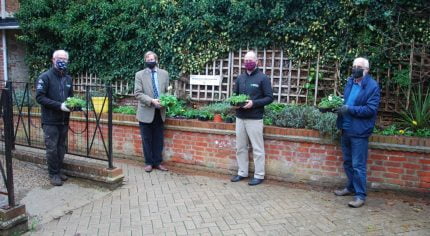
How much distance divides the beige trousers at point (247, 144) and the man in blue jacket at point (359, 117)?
1186 millimetres

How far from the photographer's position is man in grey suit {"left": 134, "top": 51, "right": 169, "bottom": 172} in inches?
224

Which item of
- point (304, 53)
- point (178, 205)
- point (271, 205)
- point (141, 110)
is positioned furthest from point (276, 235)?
point (304, 53)

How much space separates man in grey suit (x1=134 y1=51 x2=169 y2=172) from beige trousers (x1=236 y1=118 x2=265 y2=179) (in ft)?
4.29

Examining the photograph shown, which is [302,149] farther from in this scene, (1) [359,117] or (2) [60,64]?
(2) [60,64]

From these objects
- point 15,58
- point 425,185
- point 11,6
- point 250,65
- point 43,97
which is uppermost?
point 11,6

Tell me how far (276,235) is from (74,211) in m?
2.42

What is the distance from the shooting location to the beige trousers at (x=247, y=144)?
5230 mm

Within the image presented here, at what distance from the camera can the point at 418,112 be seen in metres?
5.24

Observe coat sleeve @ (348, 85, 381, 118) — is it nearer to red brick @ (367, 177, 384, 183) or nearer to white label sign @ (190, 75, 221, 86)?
red brick @ (367, 177, 384, 183)

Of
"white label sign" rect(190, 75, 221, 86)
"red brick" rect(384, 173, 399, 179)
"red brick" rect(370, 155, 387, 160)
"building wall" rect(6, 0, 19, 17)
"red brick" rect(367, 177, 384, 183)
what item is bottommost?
"red brick" rect(367, 177, 384, 183)

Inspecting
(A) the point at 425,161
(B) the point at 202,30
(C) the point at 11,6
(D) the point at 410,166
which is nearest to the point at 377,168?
(D) the point at 410,166

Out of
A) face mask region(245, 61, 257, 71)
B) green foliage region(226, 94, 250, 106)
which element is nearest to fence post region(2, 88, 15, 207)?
green foliage region(226, 94, 250, 106)

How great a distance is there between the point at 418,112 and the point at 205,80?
4.00 metres

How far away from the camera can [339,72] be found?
6512mm
